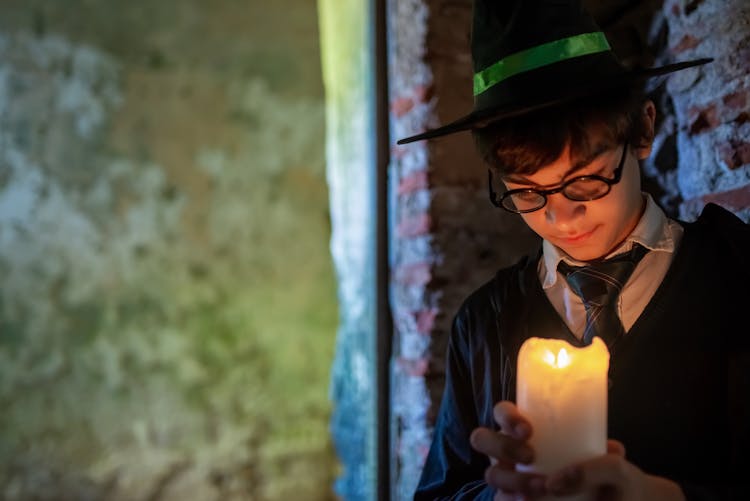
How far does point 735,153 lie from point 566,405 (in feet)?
3.60

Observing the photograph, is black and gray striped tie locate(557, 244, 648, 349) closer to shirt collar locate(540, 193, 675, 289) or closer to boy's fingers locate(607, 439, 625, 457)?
shirt collar locate(540, 193, 675, 289)

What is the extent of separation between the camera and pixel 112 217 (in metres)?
3.31

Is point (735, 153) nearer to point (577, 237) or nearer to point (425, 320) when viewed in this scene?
point (577, 237)

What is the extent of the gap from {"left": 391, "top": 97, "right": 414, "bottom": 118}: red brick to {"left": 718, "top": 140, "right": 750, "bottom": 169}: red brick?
999 millimetres

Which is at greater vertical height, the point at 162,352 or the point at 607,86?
the point at 607,86

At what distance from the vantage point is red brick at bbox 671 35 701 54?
65.7 inches

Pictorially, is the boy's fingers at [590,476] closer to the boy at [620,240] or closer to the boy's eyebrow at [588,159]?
the boy at [620,240]

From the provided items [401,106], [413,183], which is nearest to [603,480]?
[413,183]

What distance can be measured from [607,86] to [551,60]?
0.12 meters

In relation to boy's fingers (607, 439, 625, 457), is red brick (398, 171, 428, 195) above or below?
above

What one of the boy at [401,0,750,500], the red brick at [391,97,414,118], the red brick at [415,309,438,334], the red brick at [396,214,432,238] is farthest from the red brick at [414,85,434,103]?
the boy at [401,0,750,500]

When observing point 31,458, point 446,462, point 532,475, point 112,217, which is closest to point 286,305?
point 112,217

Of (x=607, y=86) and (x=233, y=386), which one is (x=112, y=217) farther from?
(x=607, y=86)

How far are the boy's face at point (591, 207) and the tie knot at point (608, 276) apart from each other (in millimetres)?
29
